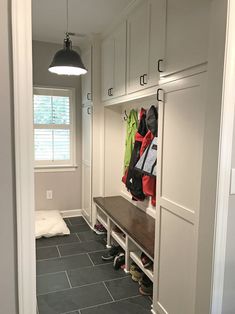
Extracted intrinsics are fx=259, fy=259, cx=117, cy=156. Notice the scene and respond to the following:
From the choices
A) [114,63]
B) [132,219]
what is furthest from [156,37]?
[132,219]

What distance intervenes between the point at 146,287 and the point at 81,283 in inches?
24.0

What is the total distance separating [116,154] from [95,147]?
305 mm

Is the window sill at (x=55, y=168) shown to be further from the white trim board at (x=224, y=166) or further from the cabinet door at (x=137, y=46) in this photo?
the white trim board at (x=224, y=166)

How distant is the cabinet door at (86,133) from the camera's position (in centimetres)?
363

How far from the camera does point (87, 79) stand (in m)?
3.66

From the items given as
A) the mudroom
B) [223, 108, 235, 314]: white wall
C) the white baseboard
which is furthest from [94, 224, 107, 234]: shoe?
[223, 108, 235, 314]: white wall

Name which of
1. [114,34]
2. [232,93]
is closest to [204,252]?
[232,93]

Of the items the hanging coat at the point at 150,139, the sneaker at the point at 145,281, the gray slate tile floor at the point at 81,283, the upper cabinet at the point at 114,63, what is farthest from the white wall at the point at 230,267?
→ the upper cabinet at the point at 114,63

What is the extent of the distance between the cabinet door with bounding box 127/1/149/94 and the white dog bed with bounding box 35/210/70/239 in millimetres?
2064

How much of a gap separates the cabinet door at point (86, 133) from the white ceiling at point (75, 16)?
1.01 metres

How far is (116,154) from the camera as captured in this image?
11.6 feet

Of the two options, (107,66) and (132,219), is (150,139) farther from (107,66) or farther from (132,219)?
(107,66)

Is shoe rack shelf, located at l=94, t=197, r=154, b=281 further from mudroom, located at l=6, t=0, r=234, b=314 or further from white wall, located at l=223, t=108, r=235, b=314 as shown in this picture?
white wall, located at l=223, t=108, r=235, b=314

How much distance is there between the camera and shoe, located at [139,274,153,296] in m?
2.26
